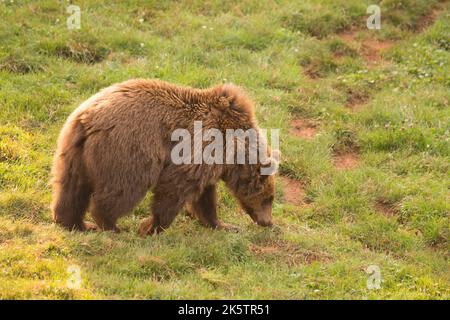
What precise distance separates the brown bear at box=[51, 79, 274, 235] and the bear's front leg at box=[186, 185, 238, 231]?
10 cm

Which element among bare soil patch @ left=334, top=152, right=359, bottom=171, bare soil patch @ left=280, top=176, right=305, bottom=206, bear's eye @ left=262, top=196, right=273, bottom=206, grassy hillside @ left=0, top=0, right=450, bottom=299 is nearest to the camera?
grassy hillside @ left=0, top=0, right=450, bottom=299

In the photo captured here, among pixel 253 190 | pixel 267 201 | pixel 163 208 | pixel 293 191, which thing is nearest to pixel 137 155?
pixel 163 208

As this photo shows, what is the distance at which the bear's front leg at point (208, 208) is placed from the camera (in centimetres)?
845

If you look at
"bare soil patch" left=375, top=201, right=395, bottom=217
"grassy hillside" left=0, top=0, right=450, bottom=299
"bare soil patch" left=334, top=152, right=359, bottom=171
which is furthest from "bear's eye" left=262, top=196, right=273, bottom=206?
"bare soil patch" left=334, top=152, right=359, bottom=171

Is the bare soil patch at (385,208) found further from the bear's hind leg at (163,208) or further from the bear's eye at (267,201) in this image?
the bear's hind leg at (163,208)

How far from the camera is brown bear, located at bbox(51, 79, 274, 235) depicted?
7.52 metres

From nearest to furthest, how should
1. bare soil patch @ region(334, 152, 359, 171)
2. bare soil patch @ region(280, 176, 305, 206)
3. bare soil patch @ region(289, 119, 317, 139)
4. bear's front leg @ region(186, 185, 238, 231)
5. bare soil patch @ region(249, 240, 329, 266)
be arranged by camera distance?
bare soil patch @ region(249, 240, 329, 266) → bear's front leg @ region(186, 185, 238, 231) → bare soil patch @ region(280, 176, 305, 206) → bare soil patch @ region(334, 152, 359, 171) → bare soil patch @ region(289, 119, 317, 139)

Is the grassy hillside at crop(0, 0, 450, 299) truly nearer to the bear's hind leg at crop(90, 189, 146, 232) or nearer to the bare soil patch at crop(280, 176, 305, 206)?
the bare soil patch at crop(280, 176, 305, 206)

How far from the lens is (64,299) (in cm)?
625

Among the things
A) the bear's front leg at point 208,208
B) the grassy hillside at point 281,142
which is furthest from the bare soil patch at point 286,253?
the bear's front leg at point 208,208

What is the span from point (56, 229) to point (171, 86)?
1.96 metres

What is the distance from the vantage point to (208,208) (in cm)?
848

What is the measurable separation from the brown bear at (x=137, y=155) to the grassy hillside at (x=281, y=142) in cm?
35

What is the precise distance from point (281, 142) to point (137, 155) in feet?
10.3
